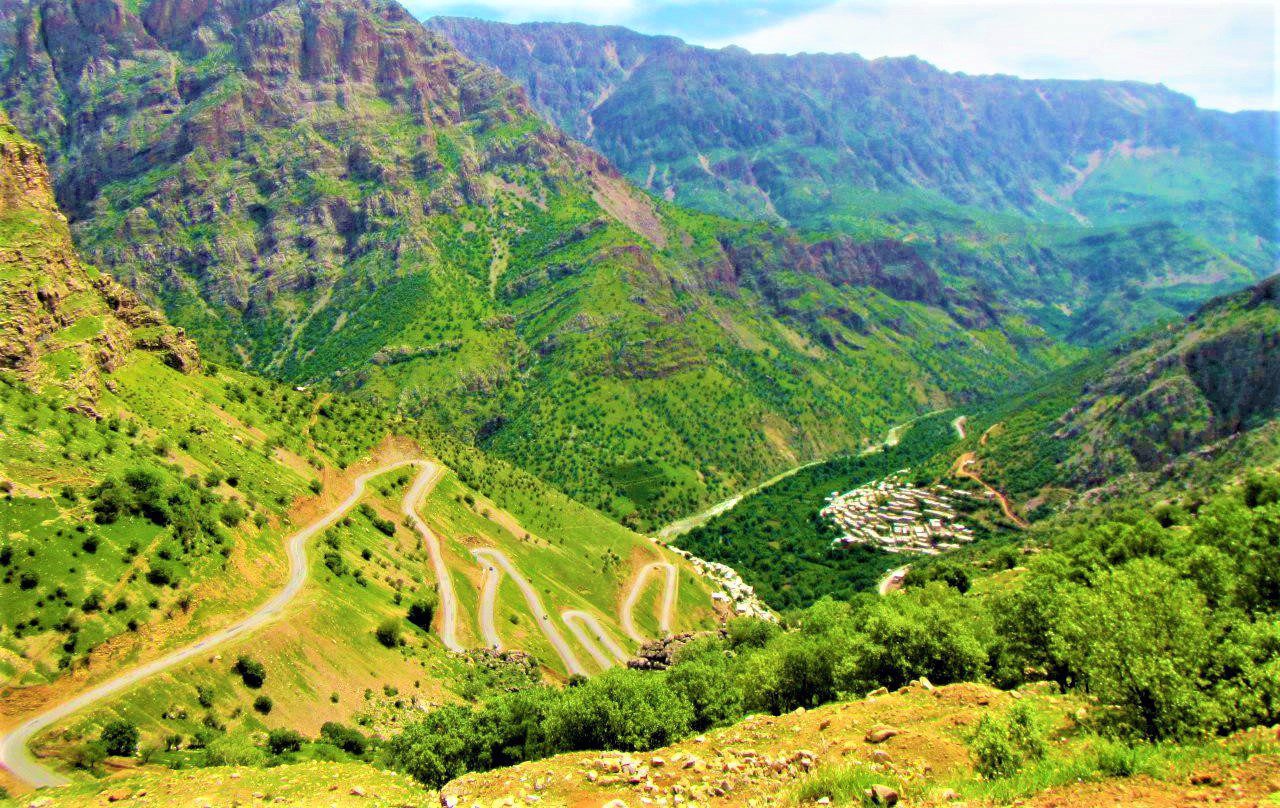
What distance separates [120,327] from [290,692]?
73970 millimetres

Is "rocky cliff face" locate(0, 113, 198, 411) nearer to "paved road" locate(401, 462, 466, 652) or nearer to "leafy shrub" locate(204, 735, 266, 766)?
"paved road" locate(401, 462, 466, 652)

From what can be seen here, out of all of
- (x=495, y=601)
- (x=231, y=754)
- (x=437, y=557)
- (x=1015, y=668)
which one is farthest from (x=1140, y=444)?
(x=231, y=754)

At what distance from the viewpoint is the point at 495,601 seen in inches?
4220

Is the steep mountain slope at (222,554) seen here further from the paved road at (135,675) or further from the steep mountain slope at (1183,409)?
the steep mountain slope at (1183,409)

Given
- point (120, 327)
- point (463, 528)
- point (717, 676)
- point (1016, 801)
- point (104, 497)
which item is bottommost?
point (463, 528)

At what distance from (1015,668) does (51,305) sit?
118883mm

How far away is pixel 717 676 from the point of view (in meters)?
56.0

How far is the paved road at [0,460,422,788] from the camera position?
4594cm

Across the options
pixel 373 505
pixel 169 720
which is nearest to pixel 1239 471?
pixel 373 505

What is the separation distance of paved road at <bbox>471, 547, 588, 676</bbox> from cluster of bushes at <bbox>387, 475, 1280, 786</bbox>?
4173cm

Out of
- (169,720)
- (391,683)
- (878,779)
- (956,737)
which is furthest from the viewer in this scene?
(391,683)

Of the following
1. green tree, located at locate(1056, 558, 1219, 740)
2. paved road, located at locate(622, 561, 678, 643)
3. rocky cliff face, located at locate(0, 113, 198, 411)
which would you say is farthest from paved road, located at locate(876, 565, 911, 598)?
rocky cliff face, located at locate(0, 113, 198, 411)

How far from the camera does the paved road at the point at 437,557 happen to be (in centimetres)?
9400

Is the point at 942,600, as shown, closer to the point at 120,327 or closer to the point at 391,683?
the point at 391,683
